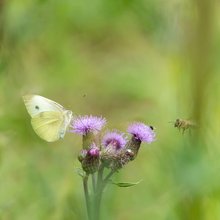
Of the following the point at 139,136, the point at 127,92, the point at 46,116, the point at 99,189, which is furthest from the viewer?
the point at 127,92

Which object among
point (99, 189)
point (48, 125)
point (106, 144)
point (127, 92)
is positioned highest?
point (127, 92)

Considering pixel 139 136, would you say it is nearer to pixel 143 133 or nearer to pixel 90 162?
pixel 143 133

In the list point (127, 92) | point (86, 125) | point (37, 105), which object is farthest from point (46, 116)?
point (127, 92)

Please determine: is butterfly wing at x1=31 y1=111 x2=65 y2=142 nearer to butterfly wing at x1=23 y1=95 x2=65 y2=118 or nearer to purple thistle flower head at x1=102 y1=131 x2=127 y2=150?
butterfly wing at x1=23 y1=95 x2=65 y2=118

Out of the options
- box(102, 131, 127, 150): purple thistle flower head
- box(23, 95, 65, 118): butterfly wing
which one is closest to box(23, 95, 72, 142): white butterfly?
box(23, 95, 65, 118): butterfly wing

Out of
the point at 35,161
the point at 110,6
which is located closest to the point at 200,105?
the point at 35,161
